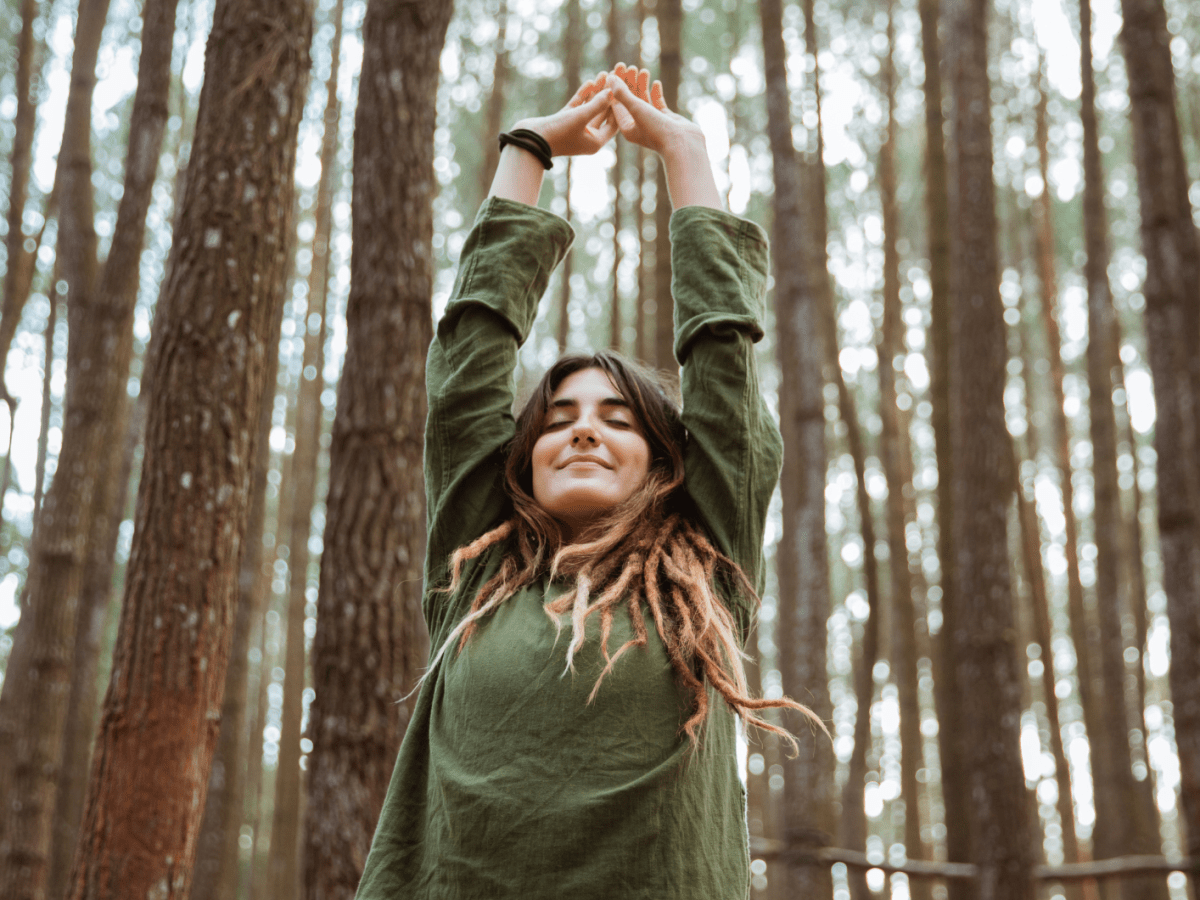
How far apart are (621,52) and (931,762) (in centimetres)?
1639

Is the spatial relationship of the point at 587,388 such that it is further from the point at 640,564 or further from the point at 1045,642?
the point at 1045,642

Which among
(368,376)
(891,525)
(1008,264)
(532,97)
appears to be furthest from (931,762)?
(368,376)

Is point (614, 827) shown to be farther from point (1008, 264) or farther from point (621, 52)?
point (1008, 264)

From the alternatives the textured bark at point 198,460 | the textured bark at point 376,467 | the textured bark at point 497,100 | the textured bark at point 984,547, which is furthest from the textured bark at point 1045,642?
the textured bark at point 198,460

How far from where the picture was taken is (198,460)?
111 inches

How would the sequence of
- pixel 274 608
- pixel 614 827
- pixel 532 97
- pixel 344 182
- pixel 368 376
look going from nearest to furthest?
1. pixel 614 827
2. pixel 368 376
3. pixel 532 97
4. pixel 344 182
5. pixel 274 608

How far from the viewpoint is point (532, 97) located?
34.9 ft

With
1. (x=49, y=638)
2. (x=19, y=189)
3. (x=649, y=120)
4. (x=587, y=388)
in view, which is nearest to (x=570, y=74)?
(x=19, y=189)

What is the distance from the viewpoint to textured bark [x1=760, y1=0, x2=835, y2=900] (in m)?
5.33

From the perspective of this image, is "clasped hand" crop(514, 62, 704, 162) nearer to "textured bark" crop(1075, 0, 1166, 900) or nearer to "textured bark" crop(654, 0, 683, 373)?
"textured bark" crop(654, 0, 683, 373)

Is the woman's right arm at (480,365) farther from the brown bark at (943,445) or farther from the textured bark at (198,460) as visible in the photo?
the brown bark at (943,445)

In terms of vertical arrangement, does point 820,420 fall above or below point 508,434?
above

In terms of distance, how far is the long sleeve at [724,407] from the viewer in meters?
1.75

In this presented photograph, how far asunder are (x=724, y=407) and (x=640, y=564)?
0.30m
